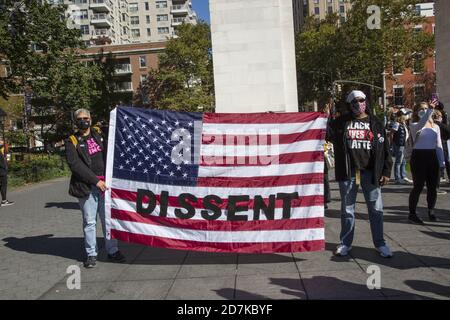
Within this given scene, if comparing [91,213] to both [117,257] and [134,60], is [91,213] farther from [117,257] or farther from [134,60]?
[134,60]

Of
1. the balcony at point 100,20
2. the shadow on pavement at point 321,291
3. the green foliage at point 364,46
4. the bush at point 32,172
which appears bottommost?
the bush at point 32,172

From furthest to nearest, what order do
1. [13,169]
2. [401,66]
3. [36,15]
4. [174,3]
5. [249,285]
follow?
[174,3], [401,66], [36,15], [13,169], [249,285]

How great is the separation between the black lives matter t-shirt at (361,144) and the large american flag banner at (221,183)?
365 millimetres

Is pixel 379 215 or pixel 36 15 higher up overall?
pixel 36 15

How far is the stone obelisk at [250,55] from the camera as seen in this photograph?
47.3 ft

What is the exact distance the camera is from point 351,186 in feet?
19.1

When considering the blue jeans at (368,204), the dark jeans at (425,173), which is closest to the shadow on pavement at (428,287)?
the blue jeans at (368,204)

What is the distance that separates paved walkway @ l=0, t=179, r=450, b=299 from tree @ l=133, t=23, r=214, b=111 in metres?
50.3

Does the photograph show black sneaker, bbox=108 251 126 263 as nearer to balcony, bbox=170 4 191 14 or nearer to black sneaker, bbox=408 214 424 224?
black sneaker, bbox=408 214 424 224

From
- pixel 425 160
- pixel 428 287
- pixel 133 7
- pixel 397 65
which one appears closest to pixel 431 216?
pixel 425 160

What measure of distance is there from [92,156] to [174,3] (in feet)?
374

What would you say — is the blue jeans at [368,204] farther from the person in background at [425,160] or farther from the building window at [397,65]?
the building window at [397,65]
